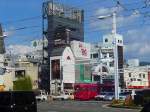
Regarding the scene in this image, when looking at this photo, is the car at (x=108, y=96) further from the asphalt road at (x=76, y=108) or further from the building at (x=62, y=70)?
the building at (x=62, y=70)

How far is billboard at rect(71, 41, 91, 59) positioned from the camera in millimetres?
152363

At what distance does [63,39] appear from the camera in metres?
153

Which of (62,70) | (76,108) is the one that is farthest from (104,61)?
(76,108)

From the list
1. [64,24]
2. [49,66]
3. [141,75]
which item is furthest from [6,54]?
[141,75]

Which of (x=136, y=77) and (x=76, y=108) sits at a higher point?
(x=136, y=77)

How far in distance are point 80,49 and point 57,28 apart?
9893 millimetres

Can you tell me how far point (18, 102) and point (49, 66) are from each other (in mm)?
116245

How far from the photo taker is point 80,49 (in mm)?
155500

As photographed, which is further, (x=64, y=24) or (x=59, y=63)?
(x=64, y=24)

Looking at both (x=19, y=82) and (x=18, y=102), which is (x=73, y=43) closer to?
(x=19, y=82)

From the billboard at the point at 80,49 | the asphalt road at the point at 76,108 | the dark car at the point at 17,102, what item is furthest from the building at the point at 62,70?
the dark car at the point at 17,102

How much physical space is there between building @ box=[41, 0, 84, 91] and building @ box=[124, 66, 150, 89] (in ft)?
69.0

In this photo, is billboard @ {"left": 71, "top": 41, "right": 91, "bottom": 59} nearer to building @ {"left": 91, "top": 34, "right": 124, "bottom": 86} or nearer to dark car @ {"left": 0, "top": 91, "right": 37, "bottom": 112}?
building @ {"left": 91, "top": 34, "right": 124, "bottom": 86}

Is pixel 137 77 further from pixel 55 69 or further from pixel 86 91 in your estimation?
pixel 86 91
